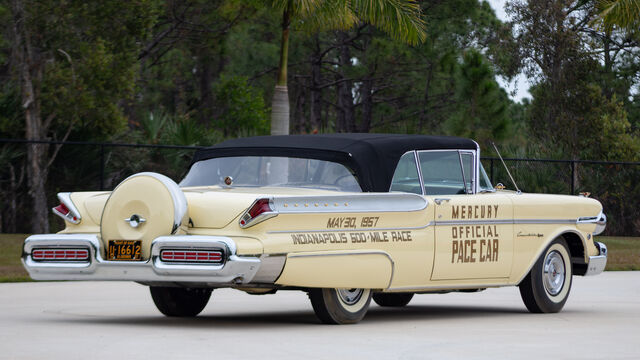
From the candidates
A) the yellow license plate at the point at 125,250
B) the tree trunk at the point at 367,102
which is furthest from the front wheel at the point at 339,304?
the tree trunk at the point at 367,102

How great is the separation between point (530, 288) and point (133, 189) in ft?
13.8

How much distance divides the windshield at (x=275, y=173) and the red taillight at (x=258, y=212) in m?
1.02

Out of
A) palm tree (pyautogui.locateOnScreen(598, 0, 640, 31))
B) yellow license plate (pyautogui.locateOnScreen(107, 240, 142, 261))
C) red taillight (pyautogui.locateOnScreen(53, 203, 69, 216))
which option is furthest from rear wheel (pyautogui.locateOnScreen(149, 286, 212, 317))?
palm tree (pyautogui.locateOnScreen(598, 0, 640, 31))

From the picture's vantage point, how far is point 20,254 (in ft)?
63.9

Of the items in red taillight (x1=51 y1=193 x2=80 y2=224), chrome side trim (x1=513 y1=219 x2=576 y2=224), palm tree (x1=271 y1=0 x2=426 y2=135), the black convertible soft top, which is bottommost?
chrome side trim (x1=513 y1=219 x2=576 y2=224)

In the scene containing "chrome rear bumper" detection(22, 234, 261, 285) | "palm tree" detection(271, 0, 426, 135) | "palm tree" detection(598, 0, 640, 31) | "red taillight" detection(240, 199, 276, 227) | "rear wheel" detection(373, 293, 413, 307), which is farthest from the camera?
"palm tree" detection(598, 0, 640, 31)

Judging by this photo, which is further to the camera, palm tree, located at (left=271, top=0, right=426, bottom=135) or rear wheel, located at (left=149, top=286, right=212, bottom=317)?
palm tree, located at (left=271, top=0, right=426, bottom=135)

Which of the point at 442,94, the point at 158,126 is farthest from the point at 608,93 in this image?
the point at 158,126

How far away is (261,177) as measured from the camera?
1048 centimetres

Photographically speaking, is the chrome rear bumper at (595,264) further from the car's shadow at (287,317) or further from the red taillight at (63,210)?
the red taillight at (63,210)

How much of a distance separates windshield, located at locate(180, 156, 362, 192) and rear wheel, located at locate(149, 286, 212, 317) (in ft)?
3.30

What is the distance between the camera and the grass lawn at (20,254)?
16656 mm

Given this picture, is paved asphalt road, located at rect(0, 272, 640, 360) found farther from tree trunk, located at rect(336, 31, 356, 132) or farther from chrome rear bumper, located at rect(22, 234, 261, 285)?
tree trunk, located at rect(336, 31, 356, 132)

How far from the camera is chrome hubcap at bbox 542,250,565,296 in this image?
38.8 ft
